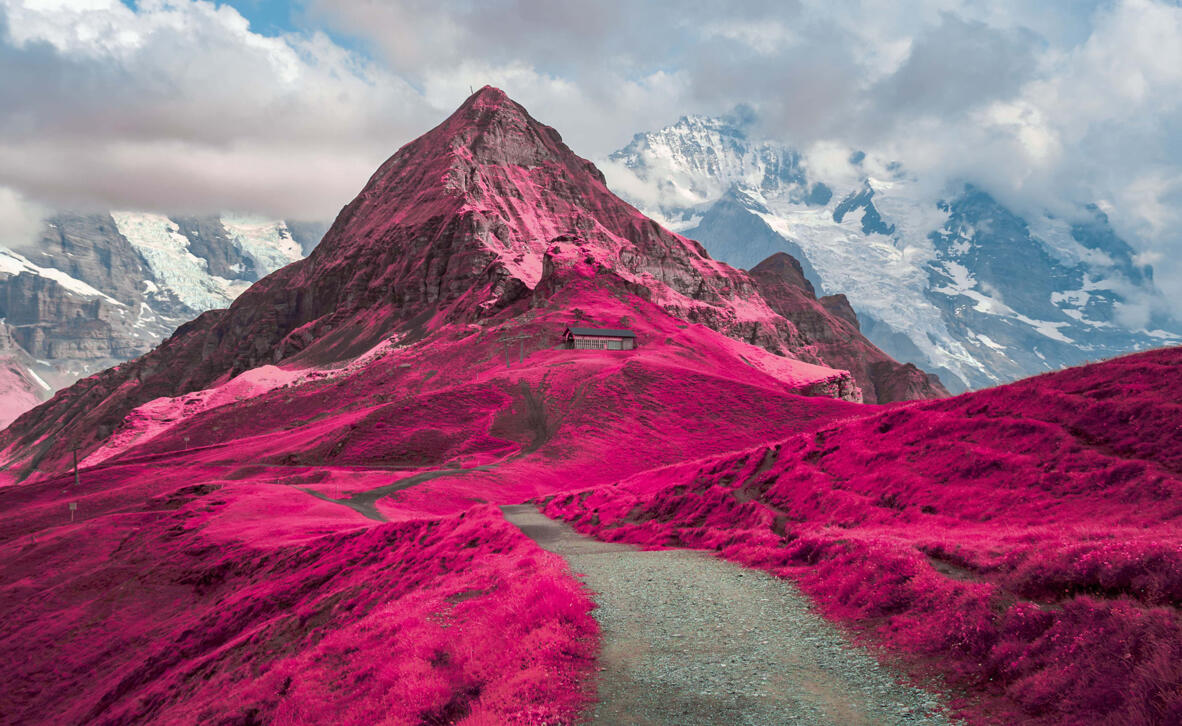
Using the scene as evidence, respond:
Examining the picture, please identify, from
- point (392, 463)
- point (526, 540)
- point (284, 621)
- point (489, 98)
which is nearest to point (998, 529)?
point (526, 540)

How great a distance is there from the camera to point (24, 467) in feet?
454

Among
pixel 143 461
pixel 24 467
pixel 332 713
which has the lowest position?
pixel 24 467

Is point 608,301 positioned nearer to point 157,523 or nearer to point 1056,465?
point 157,523

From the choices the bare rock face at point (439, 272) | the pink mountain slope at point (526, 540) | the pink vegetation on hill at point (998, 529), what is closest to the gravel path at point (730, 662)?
the pink mountain slope at point (526, 540)

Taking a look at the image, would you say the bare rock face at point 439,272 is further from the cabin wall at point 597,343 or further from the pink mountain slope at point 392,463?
the cabin wall at point 597,343

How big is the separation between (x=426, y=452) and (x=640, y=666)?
52.0 metres

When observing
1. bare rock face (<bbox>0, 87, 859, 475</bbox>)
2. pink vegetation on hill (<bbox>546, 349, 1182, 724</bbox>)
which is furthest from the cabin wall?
pink vegetation on hill (<bbox>546, 349, 1182, 724</bbox>)

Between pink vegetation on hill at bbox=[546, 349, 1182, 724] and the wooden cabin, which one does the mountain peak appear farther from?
pink vegetation on hill at bbox=[546, 349, 1182, 724]

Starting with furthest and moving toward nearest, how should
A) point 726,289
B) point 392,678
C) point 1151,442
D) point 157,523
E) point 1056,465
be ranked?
1. point 726,289
2. point 157,523
3. point 1056,465
4. point 1151,442
5. point 392,678

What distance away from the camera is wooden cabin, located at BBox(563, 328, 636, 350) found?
85188mm

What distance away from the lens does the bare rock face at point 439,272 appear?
130 metres

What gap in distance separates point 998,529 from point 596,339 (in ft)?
241

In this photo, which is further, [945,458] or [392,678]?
[945,458]

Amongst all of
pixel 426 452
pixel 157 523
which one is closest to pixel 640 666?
pixel 157 523
